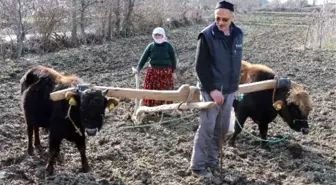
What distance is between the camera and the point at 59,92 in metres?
5.57

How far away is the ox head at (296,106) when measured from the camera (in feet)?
21.1

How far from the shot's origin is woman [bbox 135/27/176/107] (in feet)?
27.7

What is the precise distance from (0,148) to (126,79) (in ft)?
19.6

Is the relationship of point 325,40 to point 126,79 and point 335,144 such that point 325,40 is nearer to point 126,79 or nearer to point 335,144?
point 126,79

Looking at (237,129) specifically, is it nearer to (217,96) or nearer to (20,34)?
(217,96)

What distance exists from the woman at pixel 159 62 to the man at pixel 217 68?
114 inches

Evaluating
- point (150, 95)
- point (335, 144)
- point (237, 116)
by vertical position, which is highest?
point (150, 95)

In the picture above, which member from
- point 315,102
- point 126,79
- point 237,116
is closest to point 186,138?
point 237,116

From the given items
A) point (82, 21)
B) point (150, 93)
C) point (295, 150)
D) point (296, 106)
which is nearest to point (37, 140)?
point (150, 93)

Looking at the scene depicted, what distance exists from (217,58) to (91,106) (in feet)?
5.18

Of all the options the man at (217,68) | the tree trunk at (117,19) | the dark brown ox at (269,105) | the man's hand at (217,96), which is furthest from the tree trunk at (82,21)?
the man's hand at (217,96)

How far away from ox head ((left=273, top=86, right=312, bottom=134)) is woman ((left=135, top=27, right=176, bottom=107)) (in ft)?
8.27

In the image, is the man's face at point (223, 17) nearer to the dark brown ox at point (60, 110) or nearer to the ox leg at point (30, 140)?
the dark brown ox at point (60, 110)

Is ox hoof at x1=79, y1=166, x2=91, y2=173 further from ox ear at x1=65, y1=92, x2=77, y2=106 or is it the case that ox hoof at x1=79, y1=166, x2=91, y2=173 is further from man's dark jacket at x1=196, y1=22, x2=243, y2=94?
man's dark jacket at x1=196, y1=22, x2=243, y2=94
